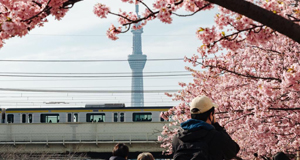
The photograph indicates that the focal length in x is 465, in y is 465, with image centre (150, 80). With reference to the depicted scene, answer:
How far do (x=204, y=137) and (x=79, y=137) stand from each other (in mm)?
29565

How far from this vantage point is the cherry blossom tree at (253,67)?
5.88 m

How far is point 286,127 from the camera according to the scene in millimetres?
9719

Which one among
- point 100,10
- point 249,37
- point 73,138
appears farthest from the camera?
point 73,138

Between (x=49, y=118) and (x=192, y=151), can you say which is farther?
(x=49, y=118)

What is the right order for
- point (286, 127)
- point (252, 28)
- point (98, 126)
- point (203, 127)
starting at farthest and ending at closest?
point (98, 126) → point (286, 127) → point (252, 28) → point (203, 127)

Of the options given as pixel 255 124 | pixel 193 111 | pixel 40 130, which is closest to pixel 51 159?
pixel 40 130

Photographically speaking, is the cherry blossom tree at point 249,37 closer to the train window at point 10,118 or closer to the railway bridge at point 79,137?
the railway bridge at point 79,137

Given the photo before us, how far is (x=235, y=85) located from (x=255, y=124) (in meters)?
2.57

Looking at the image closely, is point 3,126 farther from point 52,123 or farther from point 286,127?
point 286,127

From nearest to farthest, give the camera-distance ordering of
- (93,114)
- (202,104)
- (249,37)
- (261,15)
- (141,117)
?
(202,104), (261,15), (249,37), (141,117), (93,114)

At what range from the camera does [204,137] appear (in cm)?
361

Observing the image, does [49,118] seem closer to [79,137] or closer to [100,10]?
[79,137]

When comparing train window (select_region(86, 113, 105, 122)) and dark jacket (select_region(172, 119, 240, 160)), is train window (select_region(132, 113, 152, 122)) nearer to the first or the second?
train window (select_region(86, 113, 105, 122))

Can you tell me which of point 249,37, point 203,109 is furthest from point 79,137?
point 203,109
